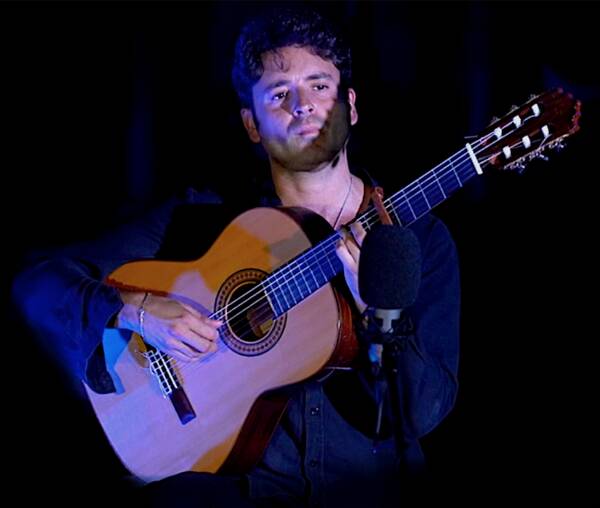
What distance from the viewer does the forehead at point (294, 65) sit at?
2.26 meters

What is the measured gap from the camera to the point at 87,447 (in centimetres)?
287

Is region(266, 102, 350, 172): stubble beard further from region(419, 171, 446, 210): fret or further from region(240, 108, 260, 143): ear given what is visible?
region(419, 171, 446, 210): fret

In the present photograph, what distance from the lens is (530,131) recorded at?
1.78 metres

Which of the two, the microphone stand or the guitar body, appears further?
the guitar body

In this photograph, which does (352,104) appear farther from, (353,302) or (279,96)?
(353,302)

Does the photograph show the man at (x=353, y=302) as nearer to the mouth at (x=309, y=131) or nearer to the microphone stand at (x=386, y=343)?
the mouth at (x=309, y=131)

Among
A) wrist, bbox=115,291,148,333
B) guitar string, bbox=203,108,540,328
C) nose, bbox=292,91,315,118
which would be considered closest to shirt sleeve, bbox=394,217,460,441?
guitar string, bbox=203,108,540,328

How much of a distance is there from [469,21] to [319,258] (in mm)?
1346

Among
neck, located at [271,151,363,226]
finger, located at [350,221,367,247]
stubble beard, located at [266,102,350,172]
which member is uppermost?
stubble beard, located at [266,102,350,172]

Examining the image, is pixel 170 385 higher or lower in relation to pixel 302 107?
lower

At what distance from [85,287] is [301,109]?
3.10ft

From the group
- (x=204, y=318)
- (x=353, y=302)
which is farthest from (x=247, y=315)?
(x=353, y=302)

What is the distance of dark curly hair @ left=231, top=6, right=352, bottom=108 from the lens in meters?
2.30

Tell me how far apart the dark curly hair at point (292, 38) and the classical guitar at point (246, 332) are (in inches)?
24.3
